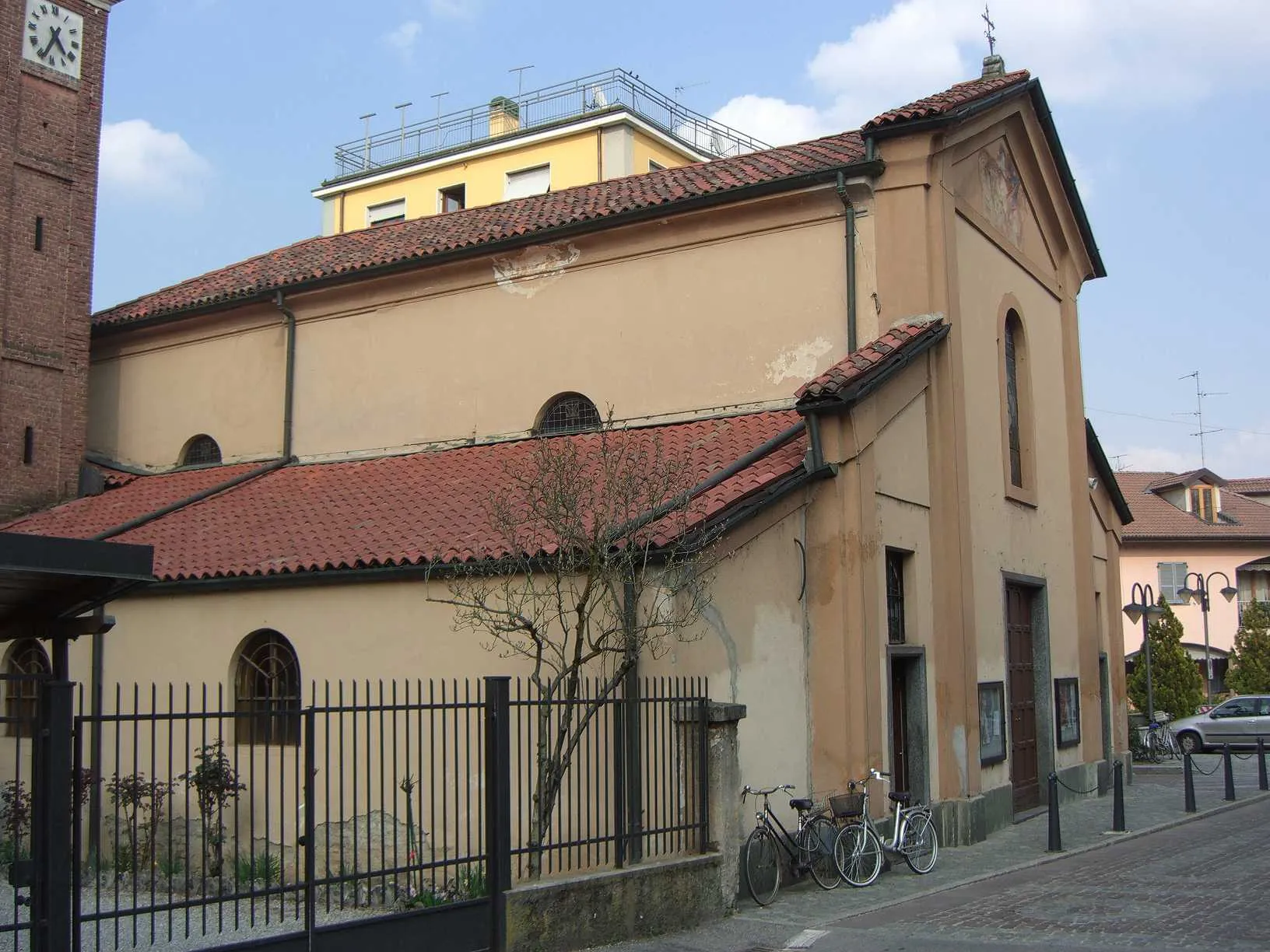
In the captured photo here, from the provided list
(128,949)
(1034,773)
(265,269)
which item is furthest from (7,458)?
(1034,773)

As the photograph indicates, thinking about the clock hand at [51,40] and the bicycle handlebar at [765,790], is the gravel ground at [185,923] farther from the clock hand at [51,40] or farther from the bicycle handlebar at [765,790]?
the clock hand at [51,40]

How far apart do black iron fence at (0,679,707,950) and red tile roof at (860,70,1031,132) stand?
7445 millimetres

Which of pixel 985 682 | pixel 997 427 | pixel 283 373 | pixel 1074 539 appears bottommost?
pixel 985 682

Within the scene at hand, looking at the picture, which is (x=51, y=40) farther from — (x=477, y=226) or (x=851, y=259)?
(x=851, y=259)

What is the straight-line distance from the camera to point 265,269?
20.6 metres

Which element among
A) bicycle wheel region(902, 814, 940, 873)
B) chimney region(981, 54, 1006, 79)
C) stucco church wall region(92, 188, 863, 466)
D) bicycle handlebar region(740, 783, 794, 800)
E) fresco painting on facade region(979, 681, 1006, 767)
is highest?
chimney region(981, 54, 1006, 79)

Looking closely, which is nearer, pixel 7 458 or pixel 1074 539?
pixel 7 458

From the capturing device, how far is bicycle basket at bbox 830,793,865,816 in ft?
39.8

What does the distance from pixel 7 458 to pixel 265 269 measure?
4.72m

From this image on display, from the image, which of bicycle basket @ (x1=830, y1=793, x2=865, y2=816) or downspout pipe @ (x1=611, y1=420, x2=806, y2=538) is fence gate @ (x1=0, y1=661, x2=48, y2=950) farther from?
bicycle basket @ (x1=830, y1=793, x2=865, y2=816)

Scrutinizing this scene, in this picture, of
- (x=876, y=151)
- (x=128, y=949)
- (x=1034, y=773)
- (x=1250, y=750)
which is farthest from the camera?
(x=1250, y=750)

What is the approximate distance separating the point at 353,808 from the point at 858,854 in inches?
187

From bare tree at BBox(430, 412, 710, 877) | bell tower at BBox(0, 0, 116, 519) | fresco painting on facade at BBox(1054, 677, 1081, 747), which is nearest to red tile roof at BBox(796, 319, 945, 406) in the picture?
bare tree at BBox(430, 412, 710, 877)

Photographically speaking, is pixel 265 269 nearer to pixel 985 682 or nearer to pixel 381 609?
pixel 381 609
